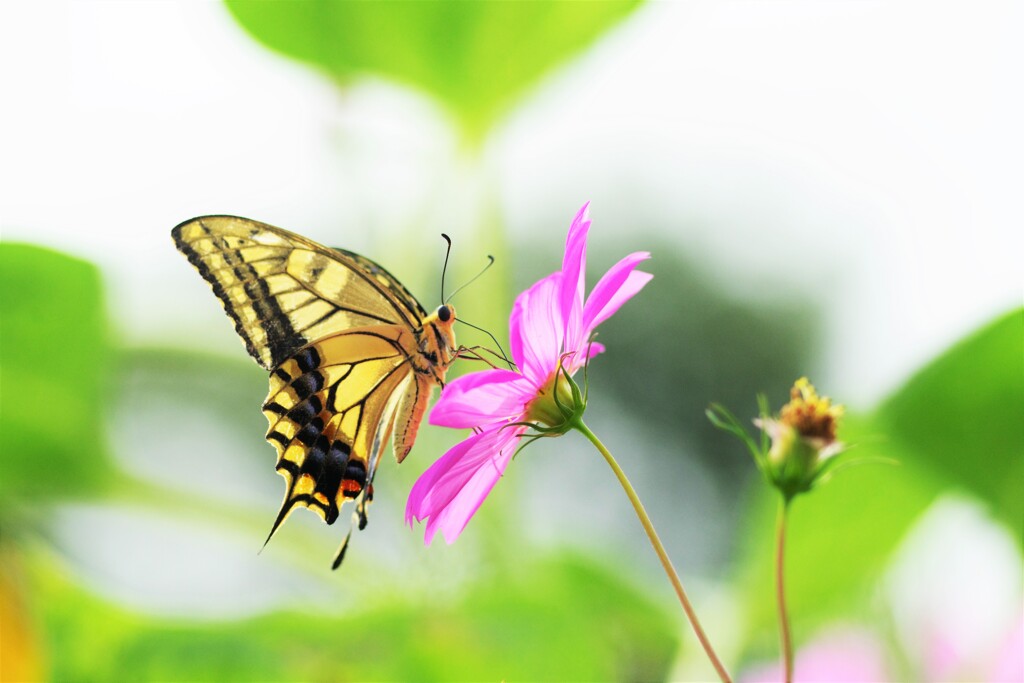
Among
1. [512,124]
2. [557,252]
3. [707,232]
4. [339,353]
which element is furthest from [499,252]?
[707,232]

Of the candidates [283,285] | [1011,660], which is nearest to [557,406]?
[283,285]

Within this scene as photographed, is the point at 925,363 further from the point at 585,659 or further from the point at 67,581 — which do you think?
the point at 67,581

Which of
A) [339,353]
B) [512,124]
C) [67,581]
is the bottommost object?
[67,581]

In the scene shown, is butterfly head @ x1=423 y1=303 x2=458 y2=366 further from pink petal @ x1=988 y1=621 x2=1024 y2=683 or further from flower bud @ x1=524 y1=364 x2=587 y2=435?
pink petal @ x1=988 y1=621 x2=1024 y2=683

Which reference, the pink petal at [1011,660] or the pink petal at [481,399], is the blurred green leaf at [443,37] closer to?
the pink petal at [481,399]

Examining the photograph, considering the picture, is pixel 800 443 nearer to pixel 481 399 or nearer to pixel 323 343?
pixel 481 399

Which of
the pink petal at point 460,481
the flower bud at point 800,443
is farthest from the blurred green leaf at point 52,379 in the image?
the flower bud at point 800,443

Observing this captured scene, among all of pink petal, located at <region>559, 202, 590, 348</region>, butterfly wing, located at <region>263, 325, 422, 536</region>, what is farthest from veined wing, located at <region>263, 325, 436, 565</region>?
pink petal, located at <region>559, 202, 590, 348</region>
